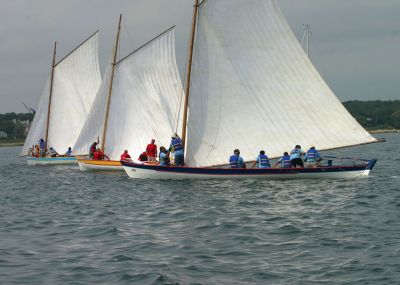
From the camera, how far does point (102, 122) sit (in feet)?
172

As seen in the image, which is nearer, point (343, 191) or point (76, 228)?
point (76, 228)

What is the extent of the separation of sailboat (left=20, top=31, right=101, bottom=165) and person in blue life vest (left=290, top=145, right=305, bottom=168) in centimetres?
3105

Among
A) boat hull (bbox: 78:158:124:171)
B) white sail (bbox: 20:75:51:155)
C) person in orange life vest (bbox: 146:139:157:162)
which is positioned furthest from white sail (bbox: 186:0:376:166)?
white sail (bbox: 20:75:51:155)

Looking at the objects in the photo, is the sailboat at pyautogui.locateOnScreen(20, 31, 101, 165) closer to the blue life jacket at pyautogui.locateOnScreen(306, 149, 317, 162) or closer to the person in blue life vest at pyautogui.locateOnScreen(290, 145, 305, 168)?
the person in blue life vest at pyautogui.locateOnScreen(290, 145, 305, 168)

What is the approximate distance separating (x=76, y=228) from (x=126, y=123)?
86.0 feet

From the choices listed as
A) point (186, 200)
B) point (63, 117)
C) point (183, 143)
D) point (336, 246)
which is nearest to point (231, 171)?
point (183, 143)

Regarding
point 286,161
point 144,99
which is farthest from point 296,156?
point 144,99

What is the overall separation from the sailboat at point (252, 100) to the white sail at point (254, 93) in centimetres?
5

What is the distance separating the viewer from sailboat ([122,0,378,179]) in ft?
116

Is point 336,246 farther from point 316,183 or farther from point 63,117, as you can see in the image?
point 63,117

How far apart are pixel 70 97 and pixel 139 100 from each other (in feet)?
62.2

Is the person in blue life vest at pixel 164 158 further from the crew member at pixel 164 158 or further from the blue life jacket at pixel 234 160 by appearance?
the blue life jacket at pixel 234 160

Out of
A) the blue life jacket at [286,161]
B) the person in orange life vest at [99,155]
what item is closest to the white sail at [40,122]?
the person in orange life vest at [99,155]

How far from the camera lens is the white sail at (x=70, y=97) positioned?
63.2m
